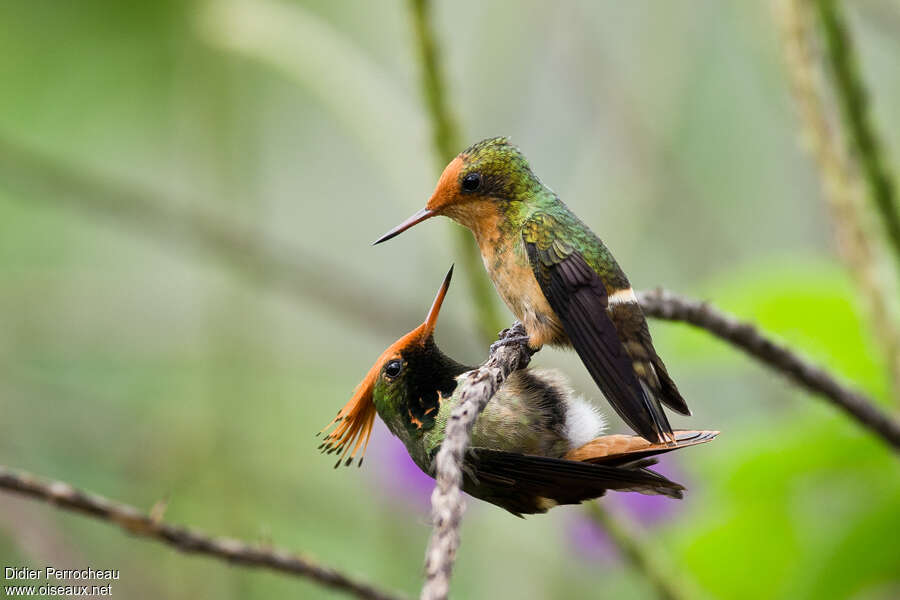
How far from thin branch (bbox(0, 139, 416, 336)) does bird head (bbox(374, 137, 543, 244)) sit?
5.32 ft

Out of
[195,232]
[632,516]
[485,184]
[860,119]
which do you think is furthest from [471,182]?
[195,232]

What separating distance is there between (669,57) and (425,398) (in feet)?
8.51

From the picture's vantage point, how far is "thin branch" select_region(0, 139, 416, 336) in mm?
2301

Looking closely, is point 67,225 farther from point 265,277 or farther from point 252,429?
point 265,277

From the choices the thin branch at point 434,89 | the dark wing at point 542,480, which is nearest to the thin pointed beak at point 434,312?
the dark wing at point 542,480

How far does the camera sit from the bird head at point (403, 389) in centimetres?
77

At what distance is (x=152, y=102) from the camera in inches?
183

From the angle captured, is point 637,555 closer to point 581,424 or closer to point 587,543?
point 581,424

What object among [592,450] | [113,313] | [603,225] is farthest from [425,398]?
[113,313]

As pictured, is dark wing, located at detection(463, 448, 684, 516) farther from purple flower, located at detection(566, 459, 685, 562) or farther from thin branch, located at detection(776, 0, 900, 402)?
purple flower, located at detection(566, 459, 685, 562)

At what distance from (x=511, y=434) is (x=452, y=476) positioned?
203 mm

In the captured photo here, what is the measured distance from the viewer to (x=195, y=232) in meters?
2.46

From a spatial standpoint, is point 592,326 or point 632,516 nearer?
point 592,326

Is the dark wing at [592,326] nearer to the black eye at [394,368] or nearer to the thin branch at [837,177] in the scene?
the black eye at [394,368]
